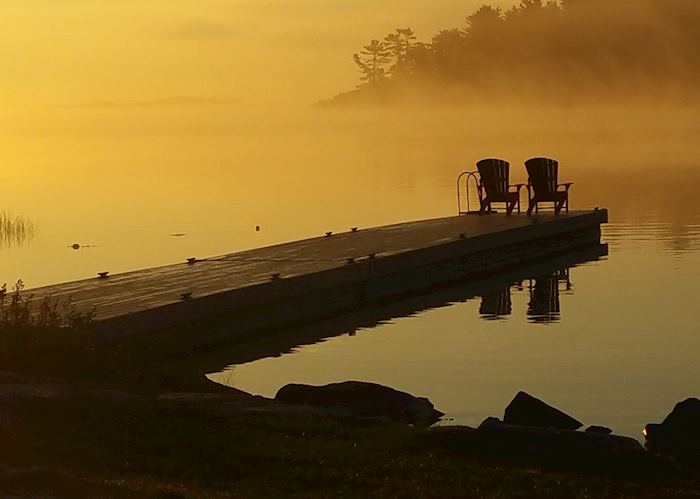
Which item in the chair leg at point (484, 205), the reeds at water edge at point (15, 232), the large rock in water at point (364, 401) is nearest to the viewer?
the large rock in water at point (364, 401)

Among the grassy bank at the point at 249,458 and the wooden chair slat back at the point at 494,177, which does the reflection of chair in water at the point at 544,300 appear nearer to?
the wooden chair slat back at the point at 494,177

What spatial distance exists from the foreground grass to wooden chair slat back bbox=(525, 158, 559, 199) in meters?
20.5

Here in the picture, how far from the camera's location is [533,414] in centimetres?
1473

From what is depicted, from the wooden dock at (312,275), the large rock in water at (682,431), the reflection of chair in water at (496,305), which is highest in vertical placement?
the wooden dock at (312,275)

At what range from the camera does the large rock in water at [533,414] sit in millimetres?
14672

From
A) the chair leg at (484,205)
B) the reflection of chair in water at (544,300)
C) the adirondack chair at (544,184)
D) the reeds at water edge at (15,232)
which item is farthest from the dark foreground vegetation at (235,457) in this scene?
the reeds at water edge at (15,232)

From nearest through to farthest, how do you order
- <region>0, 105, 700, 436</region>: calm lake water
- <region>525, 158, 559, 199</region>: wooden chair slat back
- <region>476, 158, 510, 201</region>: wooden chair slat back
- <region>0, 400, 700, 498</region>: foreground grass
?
<region>0, 400, 700, 498</region>: foreground grass
<region>0, 105, 700, 436</region>: calm lake water
<region>476, 158, 510, 201</region>: wooden chair slat back
<region>525, 158, 559, 199</region>: wooden chair slat back

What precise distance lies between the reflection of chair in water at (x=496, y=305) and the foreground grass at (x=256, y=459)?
10.5 meters

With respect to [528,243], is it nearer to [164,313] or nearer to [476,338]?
[476,338]

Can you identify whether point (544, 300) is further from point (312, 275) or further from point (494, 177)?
point (494, 177)

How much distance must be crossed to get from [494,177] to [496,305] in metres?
8.96

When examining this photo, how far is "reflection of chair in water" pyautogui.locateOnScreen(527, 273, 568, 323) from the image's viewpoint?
23.2 metres

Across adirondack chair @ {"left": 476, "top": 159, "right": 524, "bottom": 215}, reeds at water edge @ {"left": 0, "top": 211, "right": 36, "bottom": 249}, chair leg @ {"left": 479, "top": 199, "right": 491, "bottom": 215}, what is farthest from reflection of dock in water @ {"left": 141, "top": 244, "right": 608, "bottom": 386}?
reeds at water edge @ {"left": 0, "top": 211, "right": 36, "bottom": 249}

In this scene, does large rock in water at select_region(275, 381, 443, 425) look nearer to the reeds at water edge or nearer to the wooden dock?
the wooden dock
